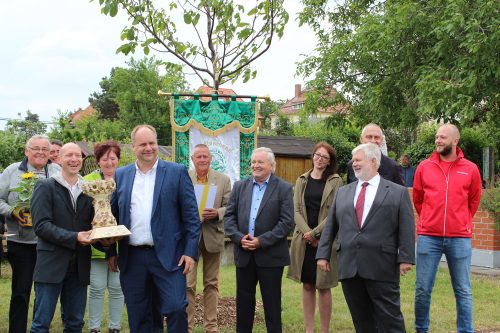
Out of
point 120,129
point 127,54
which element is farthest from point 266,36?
point 120,129

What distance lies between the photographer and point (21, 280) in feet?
20.6

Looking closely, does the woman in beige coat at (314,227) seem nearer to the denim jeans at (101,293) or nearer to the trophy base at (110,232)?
the denim jeans at (101,293)

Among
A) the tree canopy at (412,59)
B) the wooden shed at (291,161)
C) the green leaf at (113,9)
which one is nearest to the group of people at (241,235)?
the green leaf at (113,9)

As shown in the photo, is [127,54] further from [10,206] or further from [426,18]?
[426,18]

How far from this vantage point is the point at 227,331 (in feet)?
23.6

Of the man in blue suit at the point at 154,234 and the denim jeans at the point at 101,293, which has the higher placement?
the man in blue suit at the point at 154,234

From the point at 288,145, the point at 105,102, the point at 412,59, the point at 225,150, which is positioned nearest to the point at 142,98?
the point at 105,102

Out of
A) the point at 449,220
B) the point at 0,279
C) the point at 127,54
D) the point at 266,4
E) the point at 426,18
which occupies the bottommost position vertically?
the point at 0,279

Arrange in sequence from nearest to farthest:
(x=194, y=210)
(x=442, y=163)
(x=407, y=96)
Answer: (x=194, y=210)
(x=442, y=163)
(x=407, y=96)

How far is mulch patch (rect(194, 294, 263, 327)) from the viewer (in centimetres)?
751

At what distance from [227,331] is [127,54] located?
11.1 feet

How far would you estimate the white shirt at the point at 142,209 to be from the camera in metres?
5.29

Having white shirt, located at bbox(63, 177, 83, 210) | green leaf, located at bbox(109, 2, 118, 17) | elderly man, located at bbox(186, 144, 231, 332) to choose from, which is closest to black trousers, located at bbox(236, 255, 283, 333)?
elderly man, located at bbox(186, 144, 231, 332)

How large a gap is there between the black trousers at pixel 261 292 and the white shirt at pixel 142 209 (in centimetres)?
133
